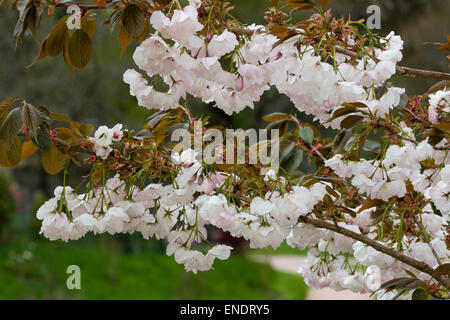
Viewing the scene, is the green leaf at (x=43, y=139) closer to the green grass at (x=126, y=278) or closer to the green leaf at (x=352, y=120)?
the green leaf at (x=352, y=120)

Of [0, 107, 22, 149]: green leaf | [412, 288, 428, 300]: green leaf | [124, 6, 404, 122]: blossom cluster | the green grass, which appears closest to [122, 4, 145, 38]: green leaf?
[124, 6, 404, 122]: blossom cluster

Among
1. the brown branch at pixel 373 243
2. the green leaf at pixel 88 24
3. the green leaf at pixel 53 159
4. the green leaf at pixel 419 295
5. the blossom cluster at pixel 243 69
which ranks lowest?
the green leaf at pixel 419 295

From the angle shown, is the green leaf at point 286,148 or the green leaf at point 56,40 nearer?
the green leaf at point 56,40

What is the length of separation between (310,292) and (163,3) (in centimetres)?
510

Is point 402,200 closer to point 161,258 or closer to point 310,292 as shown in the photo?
point 310,292

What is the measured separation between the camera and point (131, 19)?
3.32 feet

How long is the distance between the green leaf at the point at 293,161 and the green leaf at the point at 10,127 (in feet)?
2.42

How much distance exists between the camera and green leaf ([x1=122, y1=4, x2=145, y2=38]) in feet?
3.29

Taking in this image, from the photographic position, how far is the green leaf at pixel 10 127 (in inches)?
41.7

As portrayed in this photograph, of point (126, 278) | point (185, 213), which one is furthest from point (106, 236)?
point (185, 213)

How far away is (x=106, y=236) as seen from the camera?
19.2 ft

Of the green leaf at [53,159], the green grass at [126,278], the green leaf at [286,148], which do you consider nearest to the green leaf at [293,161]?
the green leaf at [286,148]

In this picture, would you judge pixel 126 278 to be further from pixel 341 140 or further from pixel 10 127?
pixel 10 127

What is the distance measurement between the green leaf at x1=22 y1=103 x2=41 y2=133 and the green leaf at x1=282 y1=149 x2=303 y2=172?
715 mm
